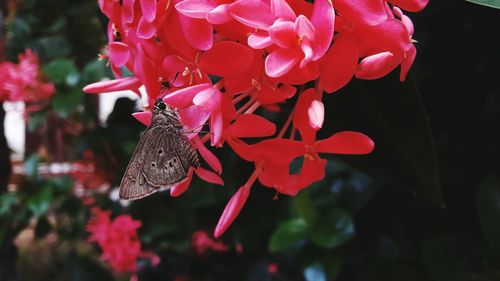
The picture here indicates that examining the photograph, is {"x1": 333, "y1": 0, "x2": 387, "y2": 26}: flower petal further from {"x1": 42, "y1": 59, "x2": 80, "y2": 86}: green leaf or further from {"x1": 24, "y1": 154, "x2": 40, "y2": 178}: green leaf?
{"x1": 24, "y1": 154, "x2": 40, "y2": 178}: green leaf

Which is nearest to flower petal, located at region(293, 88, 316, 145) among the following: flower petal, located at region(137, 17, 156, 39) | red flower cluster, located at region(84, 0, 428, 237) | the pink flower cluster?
red flower cluster, located at region(84, 0, 428, 237)

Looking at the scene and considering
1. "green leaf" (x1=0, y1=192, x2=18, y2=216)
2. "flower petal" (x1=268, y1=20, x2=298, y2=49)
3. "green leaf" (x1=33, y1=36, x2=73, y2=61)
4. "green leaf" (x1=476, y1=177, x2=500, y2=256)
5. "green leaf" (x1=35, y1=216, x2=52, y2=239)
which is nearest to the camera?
"flower petal" (x1=268, y1=20, x2=298, y2=49)

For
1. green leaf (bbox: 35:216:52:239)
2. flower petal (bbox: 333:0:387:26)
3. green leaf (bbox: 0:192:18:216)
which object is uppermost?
flower petal (bbox: 333:0:387:26)

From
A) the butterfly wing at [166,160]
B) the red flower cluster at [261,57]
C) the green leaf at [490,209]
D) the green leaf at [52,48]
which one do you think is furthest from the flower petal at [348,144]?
the green leaf at [52,48]

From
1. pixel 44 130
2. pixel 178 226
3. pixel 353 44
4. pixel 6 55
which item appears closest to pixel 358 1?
pixel 353 44

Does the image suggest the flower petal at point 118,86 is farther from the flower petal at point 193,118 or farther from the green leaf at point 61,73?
the green leaf at point 61,73

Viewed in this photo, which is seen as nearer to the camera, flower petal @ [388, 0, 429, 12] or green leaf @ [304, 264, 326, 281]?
flower petal @ [388, 0, 429, 12]

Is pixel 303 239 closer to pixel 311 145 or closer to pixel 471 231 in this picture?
pixel 471 231
